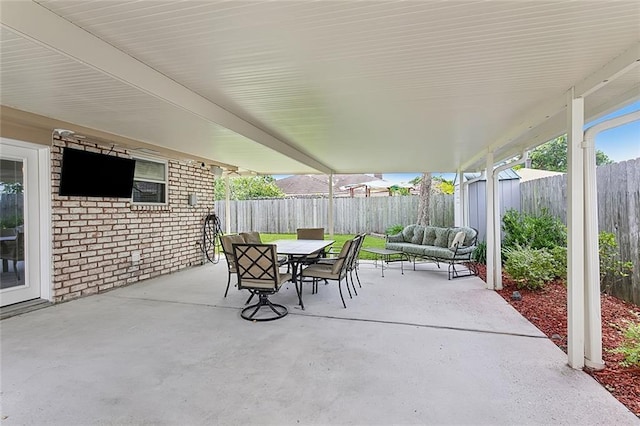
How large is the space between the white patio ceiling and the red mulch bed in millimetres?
2228

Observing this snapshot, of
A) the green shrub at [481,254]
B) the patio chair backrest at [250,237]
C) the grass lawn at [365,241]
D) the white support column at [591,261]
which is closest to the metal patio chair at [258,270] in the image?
the patio chair backrest at [250,237]

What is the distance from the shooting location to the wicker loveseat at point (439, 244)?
5992mm

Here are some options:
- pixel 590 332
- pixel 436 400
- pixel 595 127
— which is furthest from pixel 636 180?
pixel 436 400

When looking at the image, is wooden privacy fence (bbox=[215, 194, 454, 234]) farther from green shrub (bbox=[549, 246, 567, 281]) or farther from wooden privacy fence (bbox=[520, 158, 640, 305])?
wooden privacy fence (bbox=[520, 158, 640, 305])

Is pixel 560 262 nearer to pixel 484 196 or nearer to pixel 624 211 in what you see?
pixel 624 211

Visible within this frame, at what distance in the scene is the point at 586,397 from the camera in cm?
213

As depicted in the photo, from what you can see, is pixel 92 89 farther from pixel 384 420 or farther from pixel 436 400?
pixel 436 400

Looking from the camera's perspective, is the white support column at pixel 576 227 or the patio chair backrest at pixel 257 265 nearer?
the white support column at pixel 576 227

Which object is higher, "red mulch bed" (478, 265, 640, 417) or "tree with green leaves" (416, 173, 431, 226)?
"tree with green leaves" (416, 173, 431, 226)

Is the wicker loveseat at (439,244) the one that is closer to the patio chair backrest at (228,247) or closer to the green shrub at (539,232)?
the green shrub at (539,232)

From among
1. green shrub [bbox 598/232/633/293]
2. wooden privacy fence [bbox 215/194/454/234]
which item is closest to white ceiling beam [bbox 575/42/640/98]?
green shrub [bbox 598/232/633/293]

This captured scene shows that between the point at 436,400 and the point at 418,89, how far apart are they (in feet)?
8.51

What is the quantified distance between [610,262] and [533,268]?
34.8 inches

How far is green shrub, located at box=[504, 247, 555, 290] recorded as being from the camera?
4.60 m
